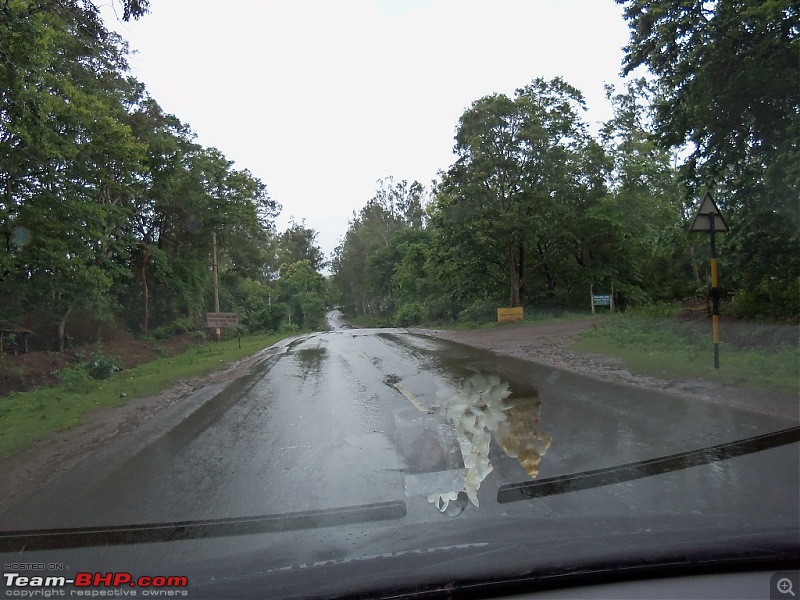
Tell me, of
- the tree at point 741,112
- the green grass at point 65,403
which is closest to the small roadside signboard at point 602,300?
the tree at point 741,112

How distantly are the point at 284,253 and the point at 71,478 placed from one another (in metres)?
86.0

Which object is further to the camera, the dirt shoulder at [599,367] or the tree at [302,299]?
the tree at [302,299]

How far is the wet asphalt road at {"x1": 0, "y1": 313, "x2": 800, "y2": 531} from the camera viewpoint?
5.21 metres

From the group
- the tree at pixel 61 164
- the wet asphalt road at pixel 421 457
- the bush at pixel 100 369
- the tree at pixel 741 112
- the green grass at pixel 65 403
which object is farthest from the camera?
the bush at pixel 100 369

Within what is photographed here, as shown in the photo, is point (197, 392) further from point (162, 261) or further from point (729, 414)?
point (162, 261)

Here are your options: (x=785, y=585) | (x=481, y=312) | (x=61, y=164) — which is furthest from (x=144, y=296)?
(x=785, y=585)

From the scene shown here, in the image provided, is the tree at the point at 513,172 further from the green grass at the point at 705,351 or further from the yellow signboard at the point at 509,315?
the green grass at the point at 705,351

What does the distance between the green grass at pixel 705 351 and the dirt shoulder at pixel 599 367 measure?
14.4 inches

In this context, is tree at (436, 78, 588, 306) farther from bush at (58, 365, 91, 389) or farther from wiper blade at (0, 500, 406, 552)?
wiper blade at (0, 500, 406, 552)

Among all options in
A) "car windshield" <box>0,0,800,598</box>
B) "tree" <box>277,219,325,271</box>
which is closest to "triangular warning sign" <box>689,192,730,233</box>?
"car windshield" <box>0,0,800,598</box>

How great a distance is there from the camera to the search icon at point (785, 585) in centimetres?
291

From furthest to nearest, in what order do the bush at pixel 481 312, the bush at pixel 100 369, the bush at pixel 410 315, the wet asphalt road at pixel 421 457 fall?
the bush at pixel 410 315, the bush at pixel 481 312, the bush at pixel 100 369, the wet asphalt road at pixel 421 457

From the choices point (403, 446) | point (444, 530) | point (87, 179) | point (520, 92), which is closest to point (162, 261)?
point (87, 179)

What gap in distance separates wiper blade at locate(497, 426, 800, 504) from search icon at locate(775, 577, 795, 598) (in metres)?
2.29
